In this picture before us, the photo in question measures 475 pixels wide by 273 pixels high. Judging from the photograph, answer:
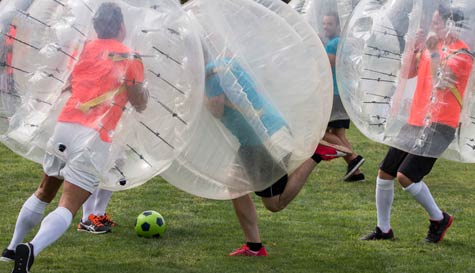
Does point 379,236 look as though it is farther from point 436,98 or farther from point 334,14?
point 334,14

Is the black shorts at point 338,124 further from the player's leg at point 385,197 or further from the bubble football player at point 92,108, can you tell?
the bubble football player at point 92,108

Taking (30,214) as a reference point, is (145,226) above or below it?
below

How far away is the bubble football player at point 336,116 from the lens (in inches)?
376

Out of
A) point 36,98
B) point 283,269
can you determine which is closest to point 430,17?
point 283,269

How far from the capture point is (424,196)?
866 centimetres

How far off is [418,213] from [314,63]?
10.7 ft

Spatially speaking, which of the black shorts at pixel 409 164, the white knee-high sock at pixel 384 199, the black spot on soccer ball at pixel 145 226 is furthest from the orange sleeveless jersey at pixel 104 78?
the white knee-high sock at pixel 384 199

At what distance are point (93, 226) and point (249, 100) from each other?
2.58 metres

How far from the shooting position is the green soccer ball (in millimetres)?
8625

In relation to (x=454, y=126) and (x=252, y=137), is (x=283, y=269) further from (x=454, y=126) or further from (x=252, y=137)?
(x=454, y=126)

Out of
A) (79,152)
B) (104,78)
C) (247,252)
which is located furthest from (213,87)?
(247,252)

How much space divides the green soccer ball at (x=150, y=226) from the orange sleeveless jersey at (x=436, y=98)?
2.52m

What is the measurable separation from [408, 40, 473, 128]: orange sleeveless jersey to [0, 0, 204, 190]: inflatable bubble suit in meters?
1.76

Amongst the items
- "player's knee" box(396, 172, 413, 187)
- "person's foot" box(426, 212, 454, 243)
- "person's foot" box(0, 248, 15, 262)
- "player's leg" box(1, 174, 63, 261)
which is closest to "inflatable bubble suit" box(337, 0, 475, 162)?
"player's knee" box(396, 172, 413, 187)
